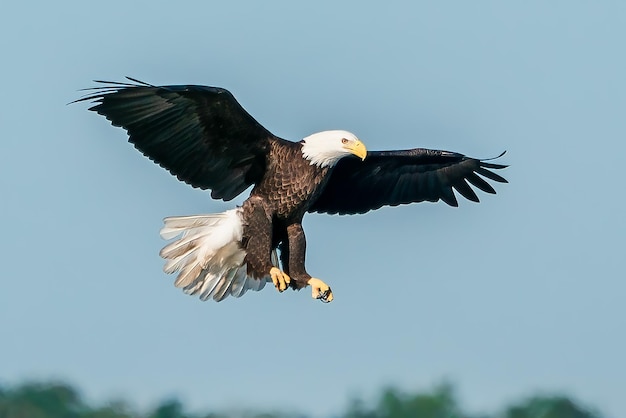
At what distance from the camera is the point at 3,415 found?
2019cm

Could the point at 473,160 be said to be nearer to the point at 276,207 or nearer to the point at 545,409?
the point at 276,207

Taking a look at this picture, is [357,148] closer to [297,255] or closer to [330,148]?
[330,148]

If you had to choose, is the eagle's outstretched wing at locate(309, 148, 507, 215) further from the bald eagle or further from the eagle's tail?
the eagle's tail

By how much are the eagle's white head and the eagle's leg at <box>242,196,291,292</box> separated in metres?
0.41

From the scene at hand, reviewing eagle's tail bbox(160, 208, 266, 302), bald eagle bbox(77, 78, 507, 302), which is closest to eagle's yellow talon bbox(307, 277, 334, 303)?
bald eagle bbox(77, 78, 507, 302)

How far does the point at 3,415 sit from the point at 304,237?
351 inches

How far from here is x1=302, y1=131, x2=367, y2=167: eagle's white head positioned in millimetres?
11758

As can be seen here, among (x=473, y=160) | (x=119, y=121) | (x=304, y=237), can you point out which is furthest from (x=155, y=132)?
(x=473, y=160)

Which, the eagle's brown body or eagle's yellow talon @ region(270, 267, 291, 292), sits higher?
the eagle's brown body

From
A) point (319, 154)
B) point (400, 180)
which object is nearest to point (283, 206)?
point (319, 154)

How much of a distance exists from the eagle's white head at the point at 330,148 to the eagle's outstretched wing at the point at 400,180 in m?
0.73

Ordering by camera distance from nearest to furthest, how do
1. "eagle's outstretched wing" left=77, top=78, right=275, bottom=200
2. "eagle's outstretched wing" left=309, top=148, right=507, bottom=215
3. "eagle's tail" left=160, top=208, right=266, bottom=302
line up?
"eagle's outstretched wing" left=77, top=78, right=275, bottom=200 → "eagle's tail" left=160, top=208, right=266, bottom=302 → "eagle's outstretched wing" left=309, top=148, right=507, bottom=215

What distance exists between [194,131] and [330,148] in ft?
2.61

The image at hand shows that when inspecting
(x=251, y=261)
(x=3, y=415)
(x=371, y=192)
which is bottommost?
(x=251, y=261)
